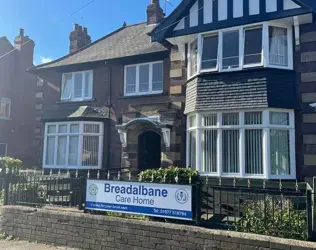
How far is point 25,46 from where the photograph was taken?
26109 millimetres

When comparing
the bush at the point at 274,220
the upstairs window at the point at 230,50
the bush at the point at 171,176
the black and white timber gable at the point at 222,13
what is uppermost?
the black and white timber gable at the point at 222,13

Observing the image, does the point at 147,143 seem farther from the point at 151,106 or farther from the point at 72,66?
the point at 72,66

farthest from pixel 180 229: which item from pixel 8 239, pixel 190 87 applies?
pixel 190 87

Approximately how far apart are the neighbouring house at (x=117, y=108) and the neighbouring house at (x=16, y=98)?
828 cm

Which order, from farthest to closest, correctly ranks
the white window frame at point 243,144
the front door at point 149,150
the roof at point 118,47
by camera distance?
the roof at point 118,47 < the front door at point 149,150 < the white window frame at point 243,144

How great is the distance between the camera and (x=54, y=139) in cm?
1591

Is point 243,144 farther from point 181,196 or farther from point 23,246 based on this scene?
point 23,246

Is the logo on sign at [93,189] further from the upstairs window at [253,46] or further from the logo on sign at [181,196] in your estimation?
the upstairs window at [253,46]

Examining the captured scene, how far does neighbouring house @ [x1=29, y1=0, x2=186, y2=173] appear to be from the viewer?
13656mm

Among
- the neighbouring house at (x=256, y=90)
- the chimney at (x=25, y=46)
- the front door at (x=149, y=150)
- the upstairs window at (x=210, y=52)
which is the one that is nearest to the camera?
the neighbouring house at (x=256, y=90)

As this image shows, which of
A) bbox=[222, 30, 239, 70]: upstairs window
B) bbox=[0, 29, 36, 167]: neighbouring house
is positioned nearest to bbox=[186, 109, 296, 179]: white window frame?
bbox=[222, 30, 239, 70]: upstairs window

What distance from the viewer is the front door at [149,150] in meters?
14.8

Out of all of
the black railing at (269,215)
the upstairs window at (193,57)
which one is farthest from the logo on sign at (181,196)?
the upstairs window at (193,57)

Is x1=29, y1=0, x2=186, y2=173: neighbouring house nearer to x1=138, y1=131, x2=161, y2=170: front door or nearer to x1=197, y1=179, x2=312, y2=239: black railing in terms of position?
x1=138, y1=131, x2=161, y2=170: front door
